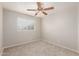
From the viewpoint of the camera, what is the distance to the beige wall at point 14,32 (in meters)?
1.67

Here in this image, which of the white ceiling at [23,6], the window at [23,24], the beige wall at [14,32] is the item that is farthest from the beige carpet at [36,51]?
the white ceiling at [23,6]

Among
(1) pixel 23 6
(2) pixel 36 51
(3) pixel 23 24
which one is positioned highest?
(1) pixel 23 6

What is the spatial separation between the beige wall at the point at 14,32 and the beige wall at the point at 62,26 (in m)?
0.16

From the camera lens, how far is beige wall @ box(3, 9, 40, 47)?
1.67m

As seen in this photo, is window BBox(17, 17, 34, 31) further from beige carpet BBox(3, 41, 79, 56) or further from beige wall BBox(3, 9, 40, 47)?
beige carpet BBox(3, 41, 79, 56)

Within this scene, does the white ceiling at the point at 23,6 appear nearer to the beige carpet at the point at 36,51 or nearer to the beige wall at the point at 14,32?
the beige wall at the point at 14,32

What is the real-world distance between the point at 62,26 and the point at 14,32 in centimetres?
89

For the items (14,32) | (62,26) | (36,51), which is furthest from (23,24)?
(62,26)

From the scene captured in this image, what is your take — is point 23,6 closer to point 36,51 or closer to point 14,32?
point 14,32

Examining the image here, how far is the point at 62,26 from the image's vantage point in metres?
1.73

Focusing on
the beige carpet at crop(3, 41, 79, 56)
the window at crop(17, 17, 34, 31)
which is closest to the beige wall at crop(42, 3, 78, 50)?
the beige carpet at crop(3, 41, 79, 56)

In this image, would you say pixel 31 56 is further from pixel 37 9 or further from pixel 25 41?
pixel 37 9

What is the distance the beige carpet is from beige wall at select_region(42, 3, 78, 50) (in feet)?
0.37

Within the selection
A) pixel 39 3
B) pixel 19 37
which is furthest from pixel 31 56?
pixel 39 3
